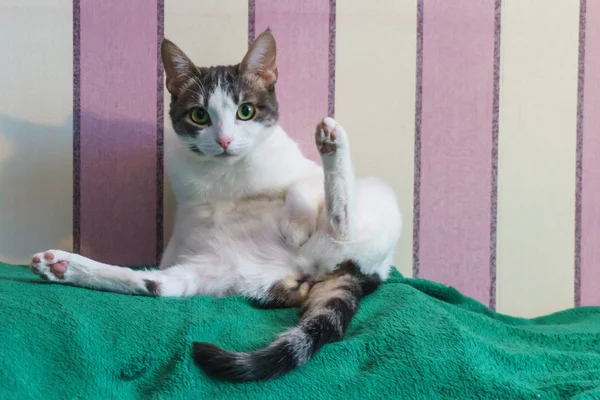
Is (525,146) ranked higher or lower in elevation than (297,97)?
lower

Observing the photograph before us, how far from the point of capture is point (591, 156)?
1.81 m

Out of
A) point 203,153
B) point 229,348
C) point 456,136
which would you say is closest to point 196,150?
point 203,153

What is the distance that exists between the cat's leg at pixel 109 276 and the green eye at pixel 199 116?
1.36 ft

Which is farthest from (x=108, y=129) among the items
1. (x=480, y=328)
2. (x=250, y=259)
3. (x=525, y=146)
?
(x=525, y=146)

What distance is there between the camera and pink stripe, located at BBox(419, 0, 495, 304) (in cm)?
176

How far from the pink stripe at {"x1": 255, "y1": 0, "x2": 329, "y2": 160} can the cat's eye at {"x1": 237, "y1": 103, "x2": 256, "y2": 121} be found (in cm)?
34

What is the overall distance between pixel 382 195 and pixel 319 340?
0.52 metres

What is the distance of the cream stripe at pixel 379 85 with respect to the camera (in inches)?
68.3

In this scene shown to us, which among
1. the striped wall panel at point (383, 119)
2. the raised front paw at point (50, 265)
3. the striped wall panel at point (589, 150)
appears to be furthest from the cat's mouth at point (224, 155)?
the striped wall panel at point (589, 150)

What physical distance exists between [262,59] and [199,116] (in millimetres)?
257

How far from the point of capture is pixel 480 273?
181cm

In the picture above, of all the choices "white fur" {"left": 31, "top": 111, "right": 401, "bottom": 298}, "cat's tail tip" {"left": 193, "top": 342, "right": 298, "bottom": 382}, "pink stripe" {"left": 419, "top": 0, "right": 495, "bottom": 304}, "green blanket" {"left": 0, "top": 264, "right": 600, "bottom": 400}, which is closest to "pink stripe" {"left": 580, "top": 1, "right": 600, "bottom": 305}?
"pink stripe" {"left": 419, "top": 0, "right": 495, "bottom": 304}

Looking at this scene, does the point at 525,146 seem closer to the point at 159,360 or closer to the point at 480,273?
the point at 480,273

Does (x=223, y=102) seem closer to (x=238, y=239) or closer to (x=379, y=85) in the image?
(x=238, y=239)
